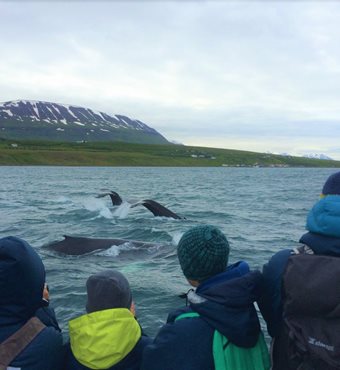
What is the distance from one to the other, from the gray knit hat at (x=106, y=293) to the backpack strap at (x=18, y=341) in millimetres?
453

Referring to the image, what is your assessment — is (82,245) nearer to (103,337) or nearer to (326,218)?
(103,337)

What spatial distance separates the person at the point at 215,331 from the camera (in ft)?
12.0

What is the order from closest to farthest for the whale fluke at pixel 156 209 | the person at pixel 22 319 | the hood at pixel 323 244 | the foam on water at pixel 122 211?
the hood at pixel 323 244, the person at pixel 22 319, the whale fluke at pixel 156 209, the foam on water at pixel 122 211

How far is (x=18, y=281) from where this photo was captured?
409 centimetres

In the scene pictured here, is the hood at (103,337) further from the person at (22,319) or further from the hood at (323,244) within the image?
Result: the hood at (323,244)

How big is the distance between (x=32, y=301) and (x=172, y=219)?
66.9 ft

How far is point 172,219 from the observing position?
24547 millimetres

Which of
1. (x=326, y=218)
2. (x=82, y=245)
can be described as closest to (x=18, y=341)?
(x=326, y=218)

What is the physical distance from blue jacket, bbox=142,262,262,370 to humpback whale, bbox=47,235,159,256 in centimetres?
1149

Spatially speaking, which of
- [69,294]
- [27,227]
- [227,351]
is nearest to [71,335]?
[227,351]

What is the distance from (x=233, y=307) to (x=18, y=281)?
178cm

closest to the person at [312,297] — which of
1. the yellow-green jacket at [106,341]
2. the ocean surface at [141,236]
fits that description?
the yellow-green jacket at [106,341]

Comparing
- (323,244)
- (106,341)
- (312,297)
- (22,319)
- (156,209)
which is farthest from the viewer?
(156,209)

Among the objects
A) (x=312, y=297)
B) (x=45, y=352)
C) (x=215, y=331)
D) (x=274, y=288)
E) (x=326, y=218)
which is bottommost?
(x=45, y=352)
